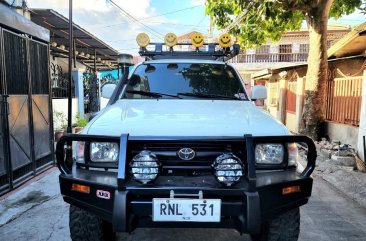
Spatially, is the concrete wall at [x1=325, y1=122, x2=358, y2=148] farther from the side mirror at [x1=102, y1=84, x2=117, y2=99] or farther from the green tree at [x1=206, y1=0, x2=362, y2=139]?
the side mirror at [x1=102, y1=84, x2=117, y2=99]

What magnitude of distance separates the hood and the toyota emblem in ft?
0.40

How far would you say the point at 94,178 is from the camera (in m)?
2.32

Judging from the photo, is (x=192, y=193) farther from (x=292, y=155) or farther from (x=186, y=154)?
(x=292, y=155)

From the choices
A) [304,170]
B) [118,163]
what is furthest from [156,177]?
[304,170]

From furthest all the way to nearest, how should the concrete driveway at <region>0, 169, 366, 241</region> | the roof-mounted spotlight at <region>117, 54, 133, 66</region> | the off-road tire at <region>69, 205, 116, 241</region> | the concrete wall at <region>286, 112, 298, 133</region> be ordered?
the concrete wall at <region>286, 112, 298, 133</region> < the roof-mounted spotlight at <region>117, 54, 133, 66</region> < the concrete driveway at <region>0, 169, 366, 241</region> < the off-road tire at <region>69, 205, 116, 241</region>

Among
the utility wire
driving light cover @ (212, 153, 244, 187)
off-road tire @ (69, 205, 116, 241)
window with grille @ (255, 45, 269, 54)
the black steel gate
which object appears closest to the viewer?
driving light cover @ (212, 153, 244, 187)

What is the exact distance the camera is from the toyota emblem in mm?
2303

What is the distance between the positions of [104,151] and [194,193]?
76 centimetres

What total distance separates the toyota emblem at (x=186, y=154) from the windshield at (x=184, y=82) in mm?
1156

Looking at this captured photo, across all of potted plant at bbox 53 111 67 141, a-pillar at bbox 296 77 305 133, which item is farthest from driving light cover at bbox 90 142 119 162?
a-pillar at bbox 296 77 305 133

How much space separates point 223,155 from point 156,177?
501 mm

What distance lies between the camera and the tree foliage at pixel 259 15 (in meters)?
8.20

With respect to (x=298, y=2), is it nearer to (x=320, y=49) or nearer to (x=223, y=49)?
(x=320, y=49)

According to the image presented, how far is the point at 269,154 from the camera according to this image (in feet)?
8.00
